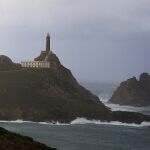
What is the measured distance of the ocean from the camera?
123688 millimetres

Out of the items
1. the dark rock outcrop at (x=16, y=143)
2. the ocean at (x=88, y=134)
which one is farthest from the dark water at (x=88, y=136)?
the dark rock outcrop at (x=16, y=143)

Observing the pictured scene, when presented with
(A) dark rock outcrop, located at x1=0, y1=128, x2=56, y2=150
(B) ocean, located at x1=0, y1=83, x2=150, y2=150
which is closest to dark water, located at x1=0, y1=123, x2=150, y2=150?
(B) ocean, located at x1=0, y1=83, x2=150, y2=150

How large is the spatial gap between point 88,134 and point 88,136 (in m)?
5.13

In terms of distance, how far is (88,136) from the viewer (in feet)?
466

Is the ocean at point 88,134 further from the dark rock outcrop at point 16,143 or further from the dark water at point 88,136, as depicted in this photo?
the dark rock outcrop at point 16,143

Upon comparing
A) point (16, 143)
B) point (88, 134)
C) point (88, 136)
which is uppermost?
point (16, 143)

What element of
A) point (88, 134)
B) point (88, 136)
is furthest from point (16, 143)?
point (88, 134)

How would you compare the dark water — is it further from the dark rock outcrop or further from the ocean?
the dark rock outcrop

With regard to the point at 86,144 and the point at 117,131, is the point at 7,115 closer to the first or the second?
the point at 117,131

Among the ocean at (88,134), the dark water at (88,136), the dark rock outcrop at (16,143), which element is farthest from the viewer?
the ocean at (88,134)

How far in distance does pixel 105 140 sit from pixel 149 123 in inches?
2119

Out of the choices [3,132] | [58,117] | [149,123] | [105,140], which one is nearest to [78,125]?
[58,117]

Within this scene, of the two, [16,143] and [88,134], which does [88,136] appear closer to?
[88,134]

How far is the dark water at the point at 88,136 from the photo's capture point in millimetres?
123062
